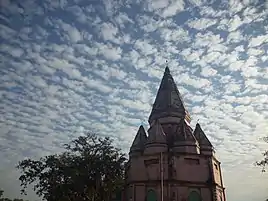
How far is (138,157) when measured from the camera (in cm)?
3616

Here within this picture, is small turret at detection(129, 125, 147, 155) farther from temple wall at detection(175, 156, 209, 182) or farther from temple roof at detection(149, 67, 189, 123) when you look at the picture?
temple wall at detection(175, 156, 209, 182)

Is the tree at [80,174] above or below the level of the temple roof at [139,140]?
below

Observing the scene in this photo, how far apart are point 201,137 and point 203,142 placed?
3.02ft

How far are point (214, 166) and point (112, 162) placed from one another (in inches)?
539

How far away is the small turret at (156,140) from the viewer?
117 ft

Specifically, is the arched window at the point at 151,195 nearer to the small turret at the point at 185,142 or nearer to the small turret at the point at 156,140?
the small turret at the point at 156,140

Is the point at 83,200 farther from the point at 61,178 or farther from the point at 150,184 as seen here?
the point at 150,184

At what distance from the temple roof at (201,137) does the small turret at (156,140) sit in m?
5.04

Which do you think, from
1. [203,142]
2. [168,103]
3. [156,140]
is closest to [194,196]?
[203,142]

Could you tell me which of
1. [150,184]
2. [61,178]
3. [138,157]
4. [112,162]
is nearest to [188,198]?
[150,184]

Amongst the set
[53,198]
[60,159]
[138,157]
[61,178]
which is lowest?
[53,198]

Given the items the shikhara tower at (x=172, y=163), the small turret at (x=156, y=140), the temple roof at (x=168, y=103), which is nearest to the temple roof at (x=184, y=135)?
the shikhara tower at (x=172, y=163)

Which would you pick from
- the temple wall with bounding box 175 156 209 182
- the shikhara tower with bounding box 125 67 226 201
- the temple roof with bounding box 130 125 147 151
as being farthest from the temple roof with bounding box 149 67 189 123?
the temple wall with bounding box 175 156 209 182

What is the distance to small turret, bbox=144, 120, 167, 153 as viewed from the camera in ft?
117
